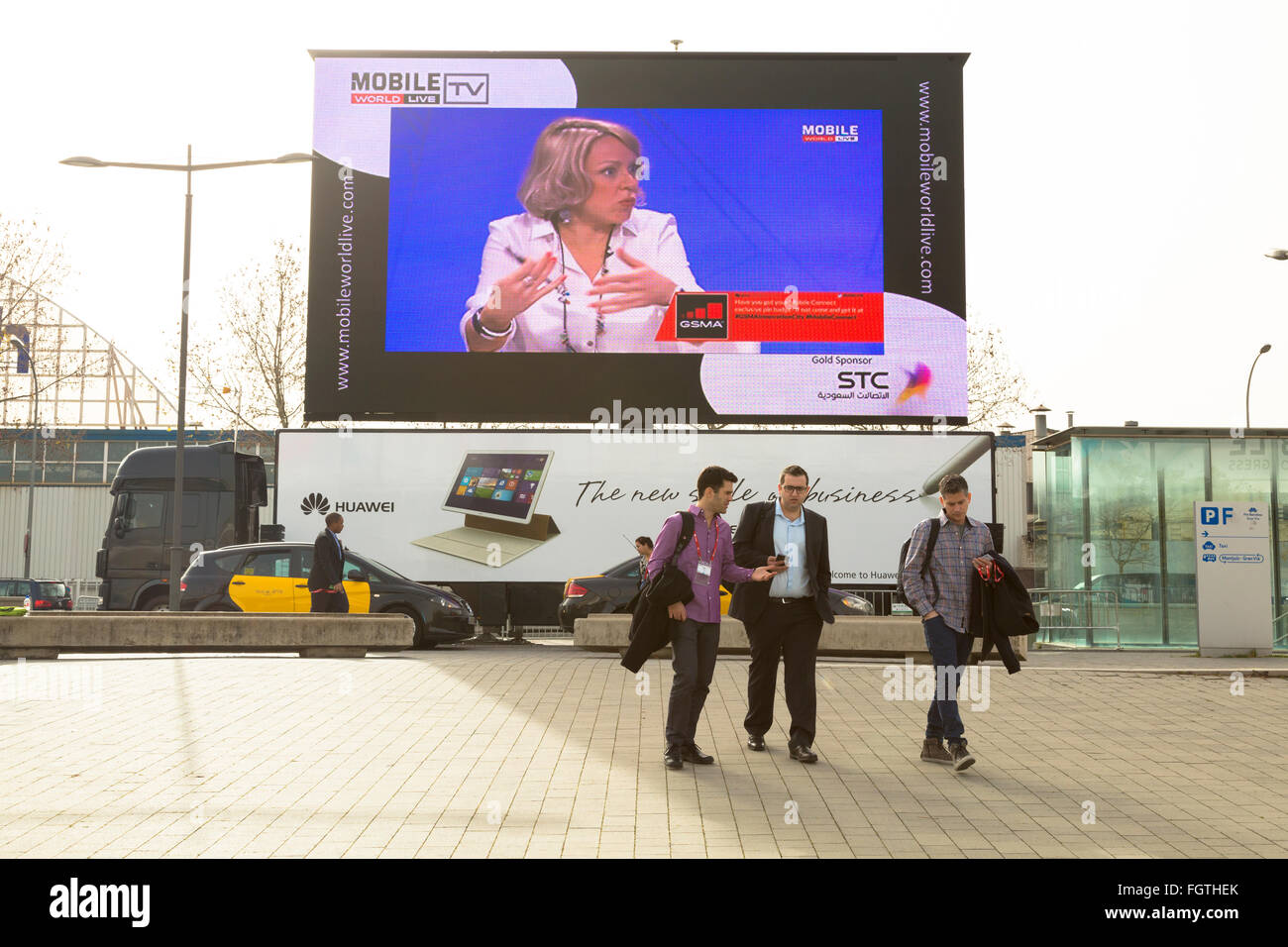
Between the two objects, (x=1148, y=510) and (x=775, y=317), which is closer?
(x=775, y=317)

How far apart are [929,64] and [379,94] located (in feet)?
30.4

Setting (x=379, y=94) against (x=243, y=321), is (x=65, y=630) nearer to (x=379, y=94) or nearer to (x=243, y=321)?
(x=379, y=94)

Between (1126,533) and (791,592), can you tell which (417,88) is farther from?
(791,592)

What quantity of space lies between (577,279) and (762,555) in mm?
15104

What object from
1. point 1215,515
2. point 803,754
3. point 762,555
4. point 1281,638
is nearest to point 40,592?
point 1215,515

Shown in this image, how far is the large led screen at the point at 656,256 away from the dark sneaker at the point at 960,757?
1513 cm

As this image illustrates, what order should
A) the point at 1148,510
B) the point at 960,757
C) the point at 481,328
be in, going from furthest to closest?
the point at 1148,510
the point at 481,328
the point at 960,757

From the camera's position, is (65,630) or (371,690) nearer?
(371,690)

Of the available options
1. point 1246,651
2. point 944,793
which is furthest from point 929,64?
point 944,793

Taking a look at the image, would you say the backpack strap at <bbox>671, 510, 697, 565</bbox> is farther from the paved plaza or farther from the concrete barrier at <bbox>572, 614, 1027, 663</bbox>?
the concrete barrier at <bbox>572, 614, 1027, 663</bbox>

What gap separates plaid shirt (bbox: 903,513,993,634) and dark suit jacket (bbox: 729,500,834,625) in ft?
1.68

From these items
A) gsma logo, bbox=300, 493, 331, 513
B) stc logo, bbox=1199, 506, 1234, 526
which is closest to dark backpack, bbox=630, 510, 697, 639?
stc logo, bbox=1199, 506, 1234, 526

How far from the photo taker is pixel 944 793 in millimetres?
7430

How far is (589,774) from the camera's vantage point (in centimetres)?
802
